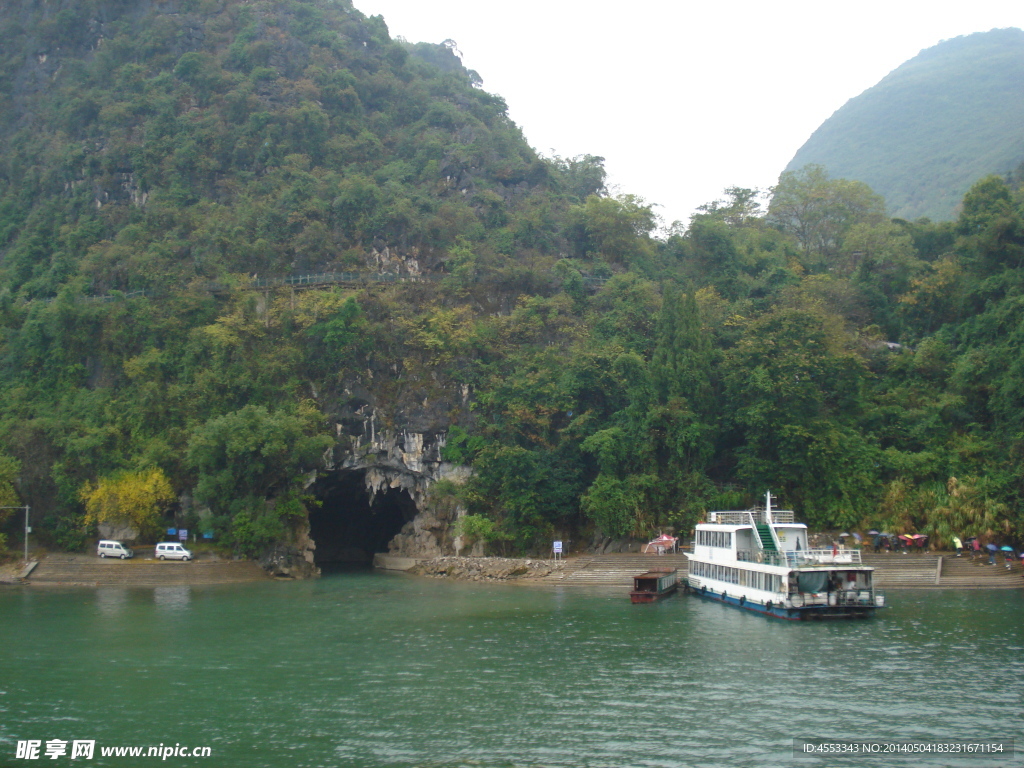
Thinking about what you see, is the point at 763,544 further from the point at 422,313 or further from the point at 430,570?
the point at 422,313

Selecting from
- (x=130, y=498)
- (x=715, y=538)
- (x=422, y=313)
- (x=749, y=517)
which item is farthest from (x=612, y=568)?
(x=130, y=498)

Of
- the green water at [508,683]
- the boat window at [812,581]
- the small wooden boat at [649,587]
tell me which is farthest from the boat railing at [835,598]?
the small wooden boat at [649,587]

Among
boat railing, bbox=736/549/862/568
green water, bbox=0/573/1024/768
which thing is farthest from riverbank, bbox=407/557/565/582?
boat railing, bbox=736/549/862/568

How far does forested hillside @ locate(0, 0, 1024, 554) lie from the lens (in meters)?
38.1

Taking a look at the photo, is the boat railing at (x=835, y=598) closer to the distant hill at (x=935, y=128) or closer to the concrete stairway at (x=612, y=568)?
the concrete stairway at (x=612, y=568)

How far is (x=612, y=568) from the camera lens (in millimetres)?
35969

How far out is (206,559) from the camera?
39.3 m

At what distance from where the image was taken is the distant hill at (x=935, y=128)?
84062 mm

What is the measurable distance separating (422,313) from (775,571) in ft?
85.9

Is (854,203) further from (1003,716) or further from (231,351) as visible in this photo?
(1003,716)

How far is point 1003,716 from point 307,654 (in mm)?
15106

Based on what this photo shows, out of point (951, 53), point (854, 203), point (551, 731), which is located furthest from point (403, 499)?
point (951, 53)

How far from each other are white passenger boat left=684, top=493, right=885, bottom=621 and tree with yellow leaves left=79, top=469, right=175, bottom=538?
82.6 feet

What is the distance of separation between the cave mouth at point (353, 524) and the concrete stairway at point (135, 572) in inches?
350
